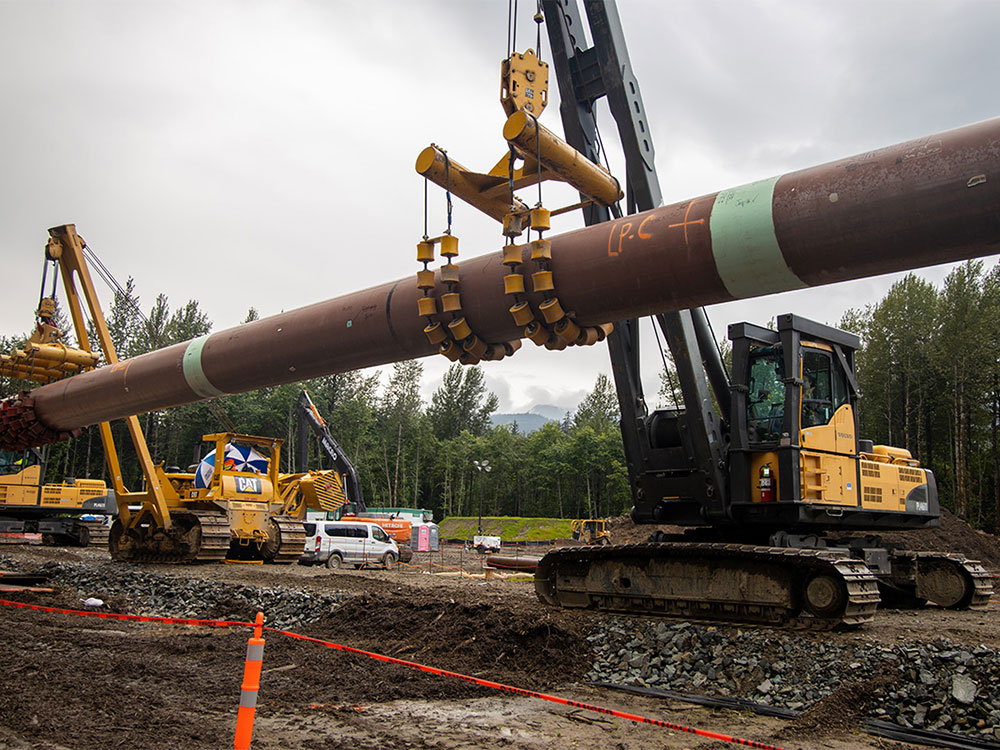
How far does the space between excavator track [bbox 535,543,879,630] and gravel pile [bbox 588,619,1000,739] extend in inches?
18.2

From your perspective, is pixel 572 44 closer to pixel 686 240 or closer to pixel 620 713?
pixel 686 240

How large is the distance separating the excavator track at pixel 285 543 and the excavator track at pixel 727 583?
11.4 metres

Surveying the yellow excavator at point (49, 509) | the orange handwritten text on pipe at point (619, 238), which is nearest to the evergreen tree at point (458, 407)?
the yellow excavator at point (49, 509)

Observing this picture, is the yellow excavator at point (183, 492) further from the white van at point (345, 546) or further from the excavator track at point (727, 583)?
the excavator track at point (727, 583)

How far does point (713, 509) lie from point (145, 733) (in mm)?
6791

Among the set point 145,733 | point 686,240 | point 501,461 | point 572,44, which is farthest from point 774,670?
point 501,461

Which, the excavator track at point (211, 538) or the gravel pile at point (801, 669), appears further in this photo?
the excavator track at point (211, 538)

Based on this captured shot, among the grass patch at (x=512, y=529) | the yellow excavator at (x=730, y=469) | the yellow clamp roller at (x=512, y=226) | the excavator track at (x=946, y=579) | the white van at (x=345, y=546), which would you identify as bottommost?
the grass patch at (x=512, y=529)

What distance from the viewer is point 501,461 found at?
8456cm

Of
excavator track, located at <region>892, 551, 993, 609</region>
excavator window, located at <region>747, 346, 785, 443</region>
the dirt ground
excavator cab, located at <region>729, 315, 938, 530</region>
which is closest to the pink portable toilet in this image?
the dirt ground

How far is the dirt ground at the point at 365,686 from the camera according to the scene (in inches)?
228


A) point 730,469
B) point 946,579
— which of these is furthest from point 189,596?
point 946,579

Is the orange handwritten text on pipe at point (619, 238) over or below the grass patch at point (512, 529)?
over

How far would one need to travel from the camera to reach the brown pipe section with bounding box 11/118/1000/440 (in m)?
4.05
